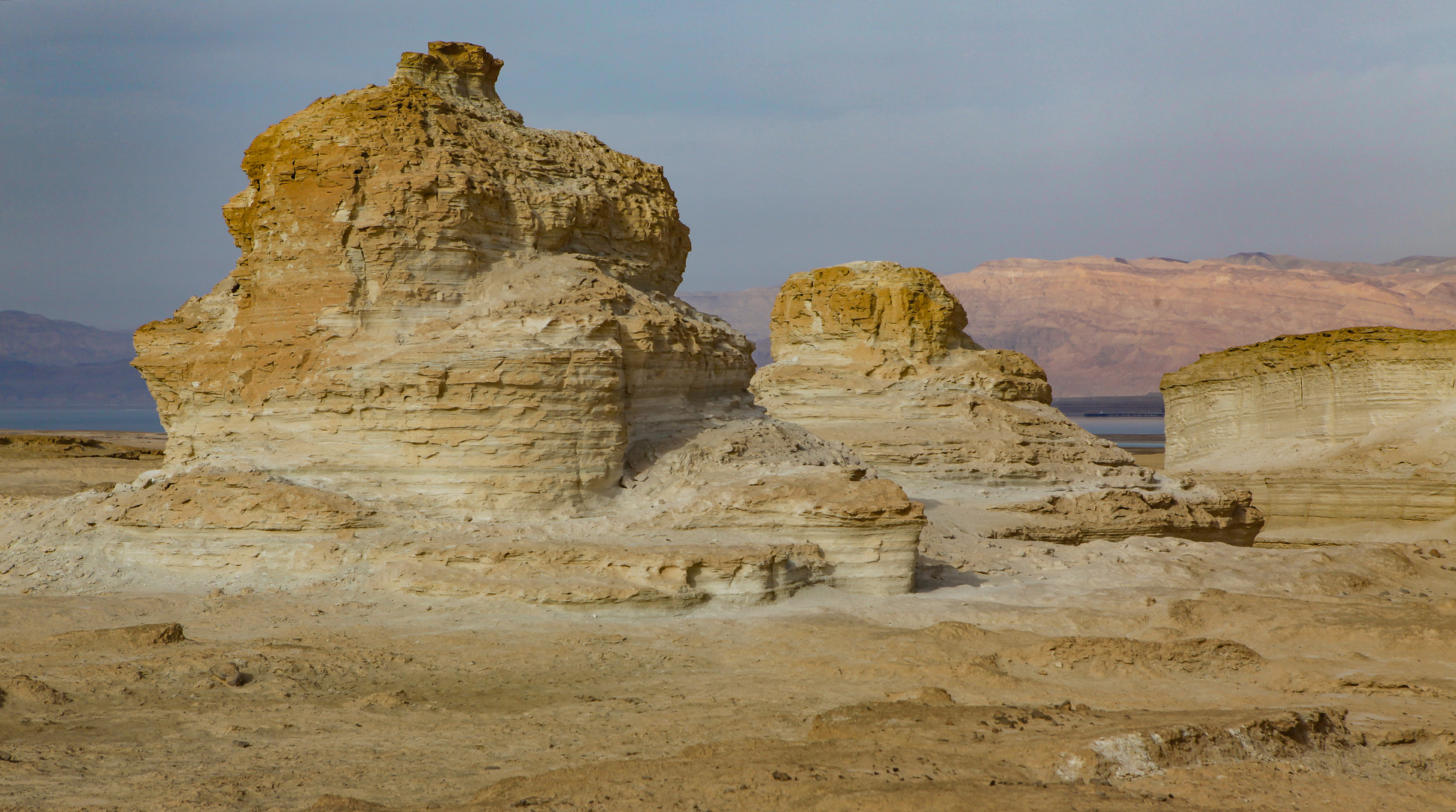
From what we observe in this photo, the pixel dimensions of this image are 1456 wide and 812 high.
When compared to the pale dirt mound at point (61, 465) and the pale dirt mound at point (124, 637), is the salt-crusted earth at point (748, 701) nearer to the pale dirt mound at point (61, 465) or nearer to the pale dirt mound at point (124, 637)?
the pale dirt mound at point (124, 637)

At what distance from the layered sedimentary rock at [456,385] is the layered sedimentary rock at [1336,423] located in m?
14.1

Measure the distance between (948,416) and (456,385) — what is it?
39.5ft

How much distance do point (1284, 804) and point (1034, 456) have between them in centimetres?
1379

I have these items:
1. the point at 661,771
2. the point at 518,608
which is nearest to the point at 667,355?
the point at 518,608

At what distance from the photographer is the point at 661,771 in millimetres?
5359

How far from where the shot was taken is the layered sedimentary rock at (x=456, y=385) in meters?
10.7

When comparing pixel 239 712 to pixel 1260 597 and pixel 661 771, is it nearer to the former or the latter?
pixel 661 771

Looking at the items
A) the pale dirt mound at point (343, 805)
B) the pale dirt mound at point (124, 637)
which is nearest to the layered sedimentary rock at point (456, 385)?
the pale dirt mound at point (124, 637)

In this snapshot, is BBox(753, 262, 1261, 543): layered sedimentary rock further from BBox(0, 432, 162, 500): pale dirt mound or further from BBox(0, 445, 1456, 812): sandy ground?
BBox(0, 432, 162, 500): pale dirt mound

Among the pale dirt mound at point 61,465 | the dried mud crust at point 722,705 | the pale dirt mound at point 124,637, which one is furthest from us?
the pale dirt mound at point 61,465

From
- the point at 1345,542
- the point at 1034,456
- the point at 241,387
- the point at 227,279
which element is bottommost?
the point at 1345,542

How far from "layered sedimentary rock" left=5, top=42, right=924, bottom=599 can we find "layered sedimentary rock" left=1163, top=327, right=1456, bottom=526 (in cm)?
1406

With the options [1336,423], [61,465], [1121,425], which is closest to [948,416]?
[1336,423]

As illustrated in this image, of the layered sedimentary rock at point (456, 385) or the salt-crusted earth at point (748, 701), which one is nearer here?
the salt-crusted earth at point (748, 701)
